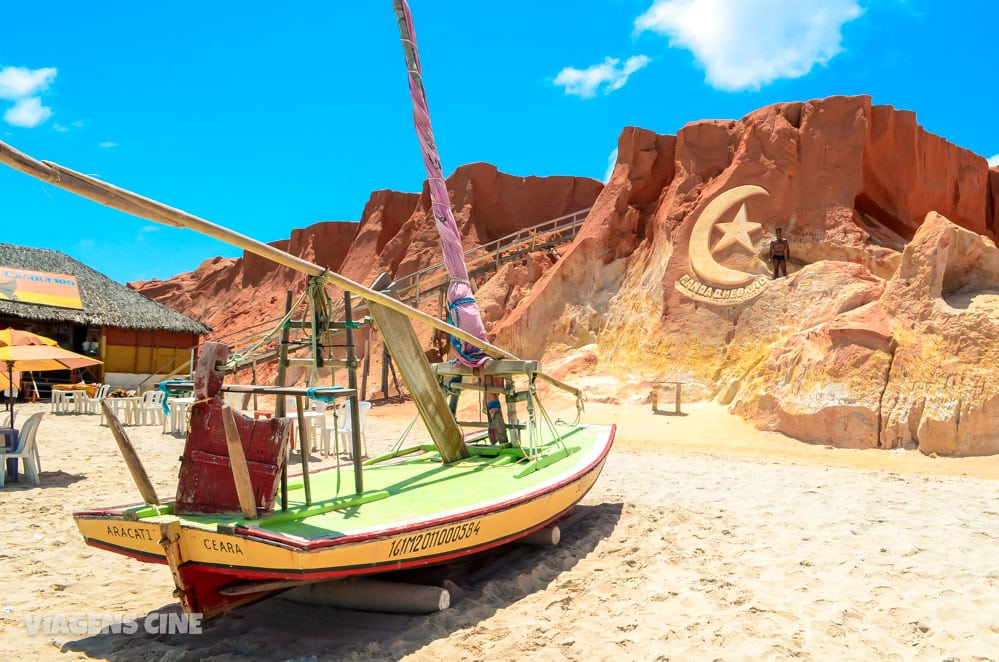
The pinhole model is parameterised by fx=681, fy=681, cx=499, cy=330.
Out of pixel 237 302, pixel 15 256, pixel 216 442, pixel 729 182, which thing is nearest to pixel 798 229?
pixel 729 182

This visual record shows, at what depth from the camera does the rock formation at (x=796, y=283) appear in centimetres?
1055

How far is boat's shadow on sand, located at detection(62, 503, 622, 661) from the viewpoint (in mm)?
3793

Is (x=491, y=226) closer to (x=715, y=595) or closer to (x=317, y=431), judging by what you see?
(x=317, y=431)

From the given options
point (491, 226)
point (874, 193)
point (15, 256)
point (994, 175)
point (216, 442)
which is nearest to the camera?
point (216, 442)

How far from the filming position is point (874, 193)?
1750 centimetres

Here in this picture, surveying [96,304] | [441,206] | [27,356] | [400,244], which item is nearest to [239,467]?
[441,206]

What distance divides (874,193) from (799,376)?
27.6ft

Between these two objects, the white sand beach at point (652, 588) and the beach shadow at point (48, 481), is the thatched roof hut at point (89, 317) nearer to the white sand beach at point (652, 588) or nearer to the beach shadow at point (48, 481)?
the beach shadow at point (48, 481)

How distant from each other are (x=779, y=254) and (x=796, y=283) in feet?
3.42

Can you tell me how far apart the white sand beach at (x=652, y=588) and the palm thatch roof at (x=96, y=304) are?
1731cm

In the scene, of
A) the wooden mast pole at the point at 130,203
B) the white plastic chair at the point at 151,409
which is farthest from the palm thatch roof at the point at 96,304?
the wooden mast pole at the point at 130,203

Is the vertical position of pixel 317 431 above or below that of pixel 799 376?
below

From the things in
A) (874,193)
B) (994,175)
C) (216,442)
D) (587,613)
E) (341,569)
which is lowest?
(587,613)

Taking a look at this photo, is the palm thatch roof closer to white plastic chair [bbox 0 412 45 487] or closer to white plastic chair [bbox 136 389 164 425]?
white plastic chair [bbox 136 389 164 425]
